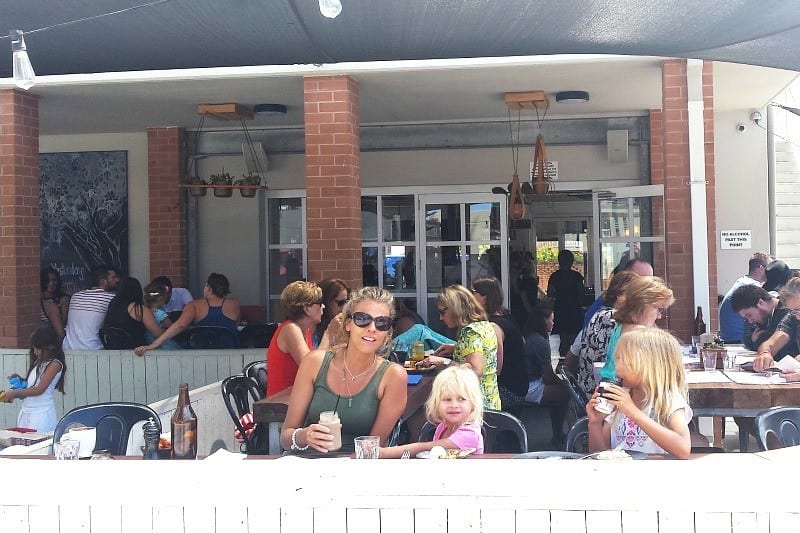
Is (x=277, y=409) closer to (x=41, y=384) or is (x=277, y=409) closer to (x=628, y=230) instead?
(x=41, y=384)

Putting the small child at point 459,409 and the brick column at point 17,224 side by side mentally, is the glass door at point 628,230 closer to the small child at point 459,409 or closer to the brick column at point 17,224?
the brick column at point 17,224

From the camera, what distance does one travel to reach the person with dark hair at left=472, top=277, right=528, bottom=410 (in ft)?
20.1

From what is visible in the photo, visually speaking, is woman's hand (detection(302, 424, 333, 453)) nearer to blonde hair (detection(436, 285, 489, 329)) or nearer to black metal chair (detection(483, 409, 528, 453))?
black metal chair (detection(483, 409, 528, 453))

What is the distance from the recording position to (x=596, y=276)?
9953mm

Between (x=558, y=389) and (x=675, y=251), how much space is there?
1500 mm

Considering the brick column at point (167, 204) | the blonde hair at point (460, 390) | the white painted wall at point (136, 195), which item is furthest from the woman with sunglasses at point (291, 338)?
the white painted wall at point (136, 195)

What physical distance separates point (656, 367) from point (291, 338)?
2.24m

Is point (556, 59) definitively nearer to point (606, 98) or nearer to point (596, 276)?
point (606, 98)

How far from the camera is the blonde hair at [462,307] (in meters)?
5.48

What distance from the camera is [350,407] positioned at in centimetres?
371

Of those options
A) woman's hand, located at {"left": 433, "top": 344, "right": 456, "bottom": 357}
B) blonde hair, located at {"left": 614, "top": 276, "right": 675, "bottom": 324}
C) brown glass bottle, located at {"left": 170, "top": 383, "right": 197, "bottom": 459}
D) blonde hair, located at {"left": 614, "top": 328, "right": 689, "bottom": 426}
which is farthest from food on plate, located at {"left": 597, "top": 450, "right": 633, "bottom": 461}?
woman's hand, located at {"left": 433, "top": 344, "right": 456, "bottom": 357}

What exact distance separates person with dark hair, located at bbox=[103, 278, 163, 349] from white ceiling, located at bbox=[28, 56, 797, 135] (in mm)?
1812

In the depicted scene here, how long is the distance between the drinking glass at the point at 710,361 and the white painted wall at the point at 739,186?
4.97 meters

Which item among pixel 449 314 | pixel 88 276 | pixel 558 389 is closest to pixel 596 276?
pixel 558 389
